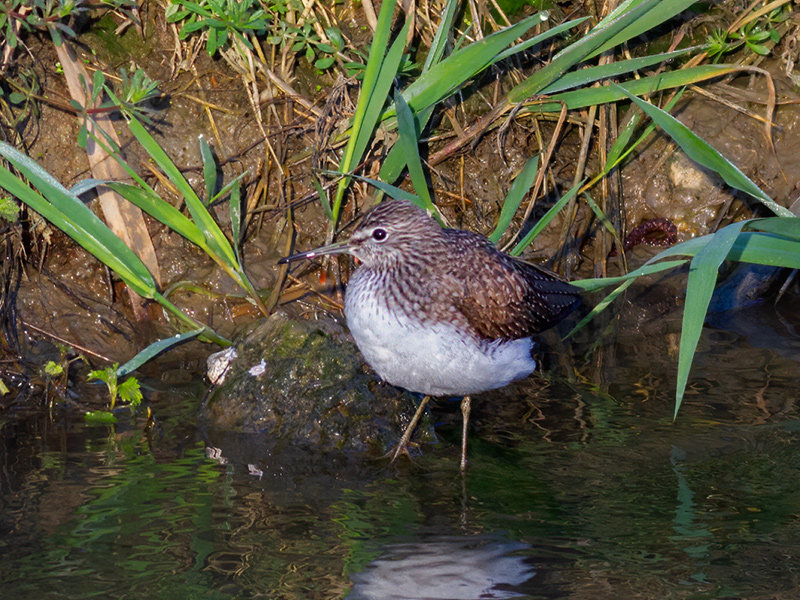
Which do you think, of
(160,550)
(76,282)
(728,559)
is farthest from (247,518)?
(76,282)

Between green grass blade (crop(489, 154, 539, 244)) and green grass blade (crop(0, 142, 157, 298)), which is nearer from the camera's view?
green grass blade (crop(0, 142, 157, 298))

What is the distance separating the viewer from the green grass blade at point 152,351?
16.8 ft

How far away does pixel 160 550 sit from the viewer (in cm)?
377

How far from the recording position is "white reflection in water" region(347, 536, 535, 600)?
11.6 feet

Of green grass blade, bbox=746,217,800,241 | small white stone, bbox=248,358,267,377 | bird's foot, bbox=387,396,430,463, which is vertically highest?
green grass blade, bbox=746,217,800,241

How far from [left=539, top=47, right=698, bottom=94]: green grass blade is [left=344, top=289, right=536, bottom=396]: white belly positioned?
2.13 meters

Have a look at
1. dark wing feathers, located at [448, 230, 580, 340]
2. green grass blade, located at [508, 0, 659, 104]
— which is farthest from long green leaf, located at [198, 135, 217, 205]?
green grass blade, located at [508, 0, 659, 104]

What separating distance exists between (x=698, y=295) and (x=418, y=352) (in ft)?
4.24

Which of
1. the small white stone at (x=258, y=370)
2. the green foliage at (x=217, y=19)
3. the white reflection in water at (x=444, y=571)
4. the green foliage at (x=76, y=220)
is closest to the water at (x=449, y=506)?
the white reflection in water at (x=444, y=571)

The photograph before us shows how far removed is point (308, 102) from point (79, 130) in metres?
1.45

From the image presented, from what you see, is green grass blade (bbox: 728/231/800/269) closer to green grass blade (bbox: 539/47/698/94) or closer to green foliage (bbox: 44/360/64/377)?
green grass blade (bbox: 539/47/698/94)

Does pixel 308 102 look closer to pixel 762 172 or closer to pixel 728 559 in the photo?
pixel 762 172

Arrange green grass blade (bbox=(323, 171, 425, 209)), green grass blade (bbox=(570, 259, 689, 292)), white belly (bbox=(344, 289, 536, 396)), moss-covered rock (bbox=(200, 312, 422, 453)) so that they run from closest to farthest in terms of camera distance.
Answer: white belly (bbox=(344, 289, 536, 396)) < green grass blade (bbox=(570, 259, 689, 292)) < moss-covered rock (bbox=(200, 312, 422, 453)) < green grass blade (bbox=(323, 171, 425, 209))

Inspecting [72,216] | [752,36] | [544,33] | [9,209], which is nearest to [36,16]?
[9,209]
